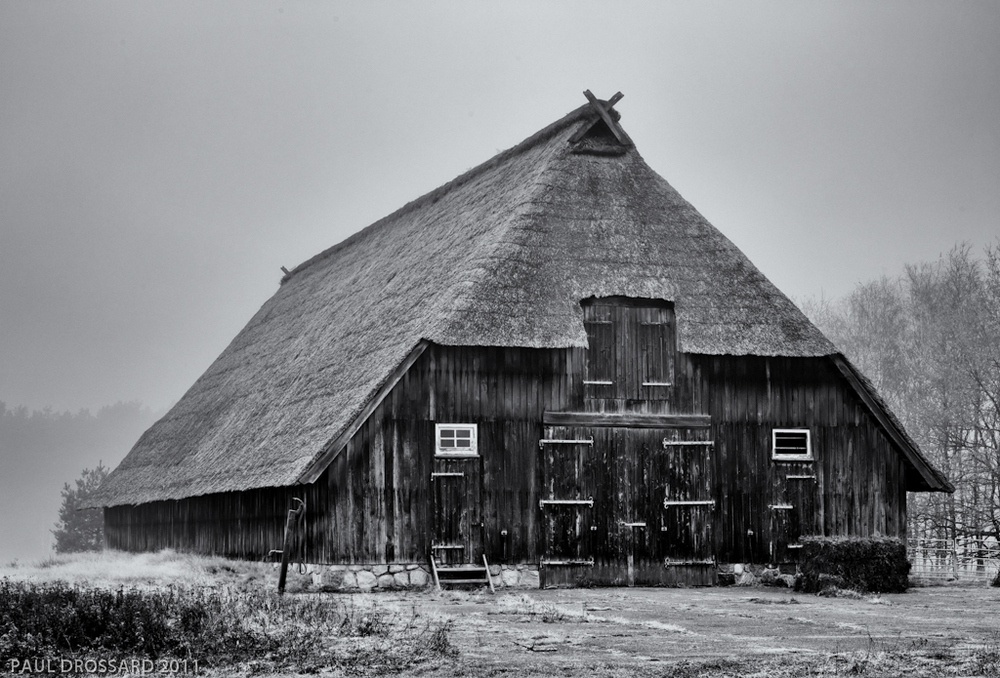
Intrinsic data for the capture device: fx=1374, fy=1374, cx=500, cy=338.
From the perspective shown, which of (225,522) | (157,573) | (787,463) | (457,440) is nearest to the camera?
(157,573)

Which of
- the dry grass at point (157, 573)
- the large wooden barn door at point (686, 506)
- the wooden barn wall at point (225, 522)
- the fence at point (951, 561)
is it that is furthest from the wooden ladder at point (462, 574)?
the fence at point (951, 561)

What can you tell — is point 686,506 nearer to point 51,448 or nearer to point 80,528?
point 80,528

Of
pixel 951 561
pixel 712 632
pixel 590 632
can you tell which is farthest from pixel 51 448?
pixel 712 632

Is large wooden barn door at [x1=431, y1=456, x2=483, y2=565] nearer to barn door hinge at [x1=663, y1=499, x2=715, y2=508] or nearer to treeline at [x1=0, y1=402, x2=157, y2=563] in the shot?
barn door hinge at [x1=663, y1=499, x2=715, y2=508]

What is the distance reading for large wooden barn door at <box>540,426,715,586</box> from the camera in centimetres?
2622

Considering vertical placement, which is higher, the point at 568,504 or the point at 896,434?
the point at 896,434

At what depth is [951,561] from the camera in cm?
3712

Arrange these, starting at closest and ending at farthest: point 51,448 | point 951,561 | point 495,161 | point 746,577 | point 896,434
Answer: point 746,577 < point 896,434 < point 495,161 < point 951,561 < point 51,448

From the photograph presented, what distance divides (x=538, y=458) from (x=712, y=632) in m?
9.38

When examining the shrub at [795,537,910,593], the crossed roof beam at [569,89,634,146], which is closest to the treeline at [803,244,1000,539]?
the shrub at [795,537,910,593]

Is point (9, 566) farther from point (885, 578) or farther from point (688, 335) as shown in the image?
point (885, 578)

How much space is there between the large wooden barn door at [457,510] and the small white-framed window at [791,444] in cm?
616

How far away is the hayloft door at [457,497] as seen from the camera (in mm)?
25641

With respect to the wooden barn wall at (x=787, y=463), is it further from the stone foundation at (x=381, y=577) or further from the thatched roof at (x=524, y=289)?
the stone foundation at (x=381, y=577)
